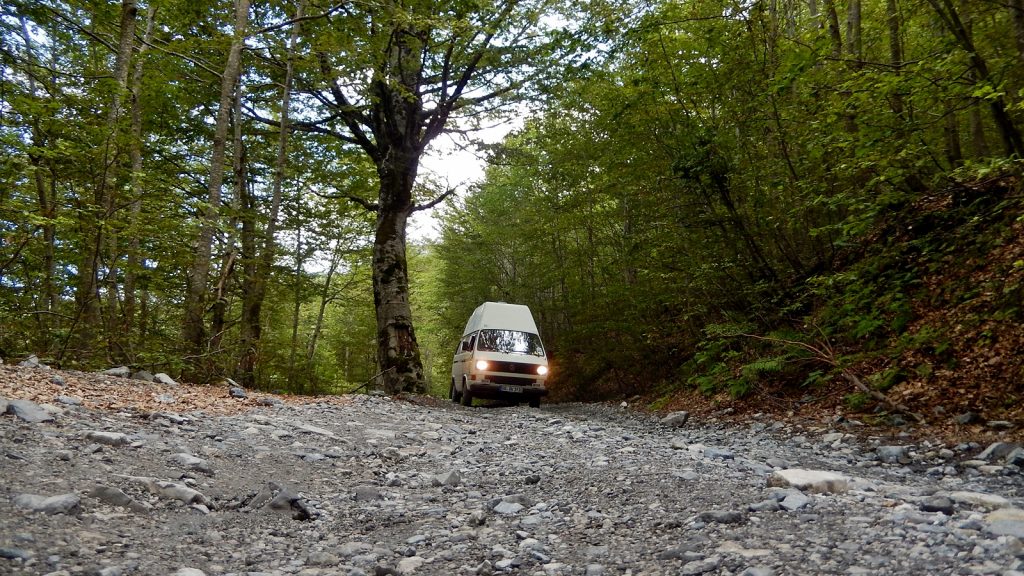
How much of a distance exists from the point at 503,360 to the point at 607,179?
637cm

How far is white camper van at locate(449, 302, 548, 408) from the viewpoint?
13.6 meters

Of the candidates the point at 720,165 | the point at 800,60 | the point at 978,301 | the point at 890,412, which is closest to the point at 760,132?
the point at 720,165

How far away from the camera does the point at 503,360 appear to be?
44.9ft

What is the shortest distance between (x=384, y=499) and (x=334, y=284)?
2112 cm

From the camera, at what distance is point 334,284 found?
939 inches

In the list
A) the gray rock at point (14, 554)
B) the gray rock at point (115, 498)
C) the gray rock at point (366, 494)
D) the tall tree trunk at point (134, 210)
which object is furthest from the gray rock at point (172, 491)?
the tall tree trunk at point (134, 210)

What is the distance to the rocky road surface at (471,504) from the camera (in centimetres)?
246

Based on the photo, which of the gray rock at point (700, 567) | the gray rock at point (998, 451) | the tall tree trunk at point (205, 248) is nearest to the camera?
the gray rock at point (700, 567)

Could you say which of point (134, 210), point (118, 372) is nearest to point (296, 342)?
point (134, 210)

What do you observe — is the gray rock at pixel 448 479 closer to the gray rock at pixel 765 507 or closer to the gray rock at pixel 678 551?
the gray rock at pixel 678 551

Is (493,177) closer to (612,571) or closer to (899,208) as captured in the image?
(899,208)

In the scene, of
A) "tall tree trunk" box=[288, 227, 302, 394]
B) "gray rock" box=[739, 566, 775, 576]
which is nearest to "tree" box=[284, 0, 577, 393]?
"tall tree trunk" box=[288, 227, 302, 394]

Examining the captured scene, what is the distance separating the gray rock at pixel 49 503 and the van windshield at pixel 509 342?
11.2 m

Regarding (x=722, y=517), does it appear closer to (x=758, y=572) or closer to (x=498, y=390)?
(x=758, y=572)
